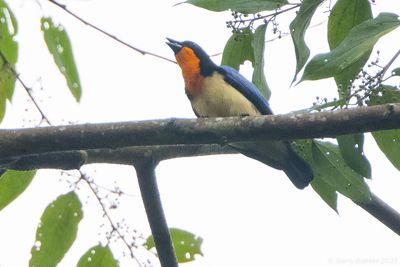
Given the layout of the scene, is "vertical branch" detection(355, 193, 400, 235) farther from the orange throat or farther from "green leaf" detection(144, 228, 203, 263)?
the orange throat

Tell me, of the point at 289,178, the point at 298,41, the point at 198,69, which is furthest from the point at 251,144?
the point at 298,41

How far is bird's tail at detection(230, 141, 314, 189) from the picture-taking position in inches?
174

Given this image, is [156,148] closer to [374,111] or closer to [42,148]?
[42,148]

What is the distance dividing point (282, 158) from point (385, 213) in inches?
38.9

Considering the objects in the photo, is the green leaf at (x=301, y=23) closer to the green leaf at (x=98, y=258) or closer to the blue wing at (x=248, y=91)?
the green leaf at (x=98, y=258)

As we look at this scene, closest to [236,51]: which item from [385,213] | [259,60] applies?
[259,60]

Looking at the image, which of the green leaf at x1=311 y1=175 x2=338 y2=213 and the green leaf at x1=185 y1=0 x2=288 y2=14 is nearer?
the green leaf at x1=185 y1=0 x2=288 y2=14

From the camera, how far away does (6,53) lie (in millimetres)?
3482

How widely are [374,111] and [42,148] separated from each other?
1.25 meters

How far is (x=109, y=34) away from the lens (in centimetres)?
361

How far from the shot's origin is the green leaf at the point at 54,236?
3.21m

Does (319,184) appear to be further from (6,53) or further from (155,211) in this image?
(6,53)

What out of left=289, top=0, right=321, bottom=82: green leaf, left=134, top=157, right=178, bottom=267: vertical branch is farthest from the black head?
left=289, top=0, right=321, bottom=82: green leaf

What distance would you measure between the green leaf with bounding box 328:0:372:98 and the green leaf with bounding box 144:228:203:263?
987mm
